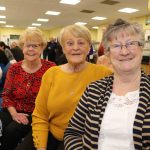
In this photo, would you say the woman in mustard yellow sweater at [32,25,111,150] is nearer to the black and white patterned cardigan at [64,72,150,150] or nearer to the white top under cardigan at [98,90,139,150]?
the black and white patterned cardigan at [64,72,150,150]

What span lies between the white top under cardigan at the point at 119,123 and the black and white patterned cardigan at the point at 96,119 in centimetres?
3

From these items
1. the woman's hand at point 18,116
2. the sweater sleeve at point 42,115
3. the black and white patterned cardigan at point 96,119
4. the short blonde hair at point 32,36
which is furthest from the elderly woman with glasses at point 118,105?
the short blonde hair at point 32,36

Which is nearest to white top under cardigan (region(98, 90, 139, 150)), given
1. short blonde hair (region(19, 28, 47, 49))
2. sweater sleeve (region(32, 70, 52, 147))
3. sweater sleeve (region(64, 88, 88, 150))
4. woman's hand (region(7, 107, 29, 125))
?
sweater sleeve (region(64, 88, 88, 150))

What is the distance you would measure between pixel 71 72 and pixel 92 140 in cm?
62

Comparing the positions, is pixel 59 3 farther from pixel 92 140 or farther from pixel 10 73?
Result: pixel 92 140

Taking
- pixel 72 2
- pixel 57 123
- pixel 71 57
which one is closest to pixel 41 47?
pixel 71 57

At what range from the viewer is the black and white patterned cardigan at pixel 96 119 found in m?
1.35

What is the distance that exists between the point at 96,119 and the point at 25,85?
104 cm

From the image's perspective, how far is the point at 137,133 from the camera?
4.41 ft

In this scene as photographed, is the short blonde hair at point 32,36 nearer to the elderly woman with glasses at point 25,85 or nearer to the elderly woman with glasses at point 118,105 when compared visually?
the elderly woman with glasses at point 25,85

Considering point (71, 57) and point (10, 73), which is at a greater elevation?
point (71, 57)

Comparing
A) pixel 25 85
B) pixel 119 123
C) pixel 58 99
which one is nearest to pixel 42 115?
pixel 58 99

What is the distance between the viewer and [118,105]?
58.4 inches

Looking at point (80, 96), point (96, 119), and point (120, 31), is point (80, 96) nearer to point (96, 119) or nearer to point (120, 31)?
point (96, 119)
